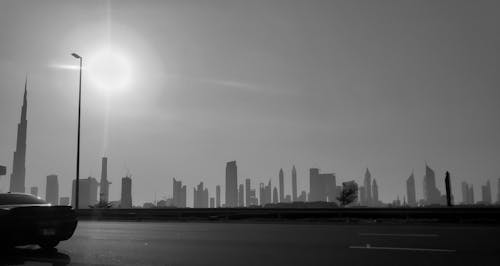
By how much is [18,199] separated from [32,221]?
102 cm

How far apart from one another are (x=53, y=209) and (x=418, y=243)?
345 inches

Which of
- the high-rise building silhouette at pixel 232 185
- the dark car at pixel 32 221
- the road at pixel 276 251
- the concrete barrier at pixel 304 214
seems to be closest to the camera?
the road at pixel 276 251

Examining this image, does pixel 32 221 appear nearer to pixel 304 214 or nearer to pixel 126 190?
pixel 304 214

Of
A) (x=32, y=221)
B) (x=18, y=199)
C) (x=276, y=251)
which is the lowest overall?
(x=276, y=251)

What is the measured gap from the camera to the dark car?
10.7 m

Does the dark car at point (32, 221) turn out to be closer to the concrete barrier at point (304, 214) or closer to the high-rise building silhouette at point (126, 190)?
the concrete barrier at point (304, 214)

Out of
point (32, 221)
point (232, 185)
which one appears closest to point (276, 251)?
point (32, 221)

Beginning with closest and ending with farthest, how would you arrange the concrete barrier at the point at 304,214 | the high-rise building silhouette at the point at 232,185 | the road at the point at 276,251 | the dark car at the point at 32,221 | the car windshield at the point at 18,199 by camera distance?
the road at the point at 276,251 → the dark car at the point at 32,221 → the car windshield at the point at 18,199 → the concrete barrier at the point at 304,214 → the high-rise building silhouette at the point at 232,185

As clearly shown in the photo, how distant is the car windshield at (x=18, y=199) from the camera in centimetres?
1138

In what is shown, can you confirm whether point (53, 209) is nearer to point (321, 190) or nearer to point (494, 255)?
point (494, 255)

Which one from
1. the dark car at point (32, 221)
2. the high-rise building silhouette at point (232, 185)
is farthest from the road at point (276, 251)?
the high-rise building silhouette at point (232, 185)

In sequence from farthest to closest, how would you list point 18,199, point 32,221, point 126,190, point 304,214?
point 126,190 < point 304,214 < point 18,199 < point 32,221

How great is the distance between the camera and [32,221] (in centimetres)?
1098

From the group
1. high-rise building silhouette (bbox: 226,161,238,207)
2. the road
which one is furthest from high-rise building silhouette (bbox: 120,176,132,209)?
the road
